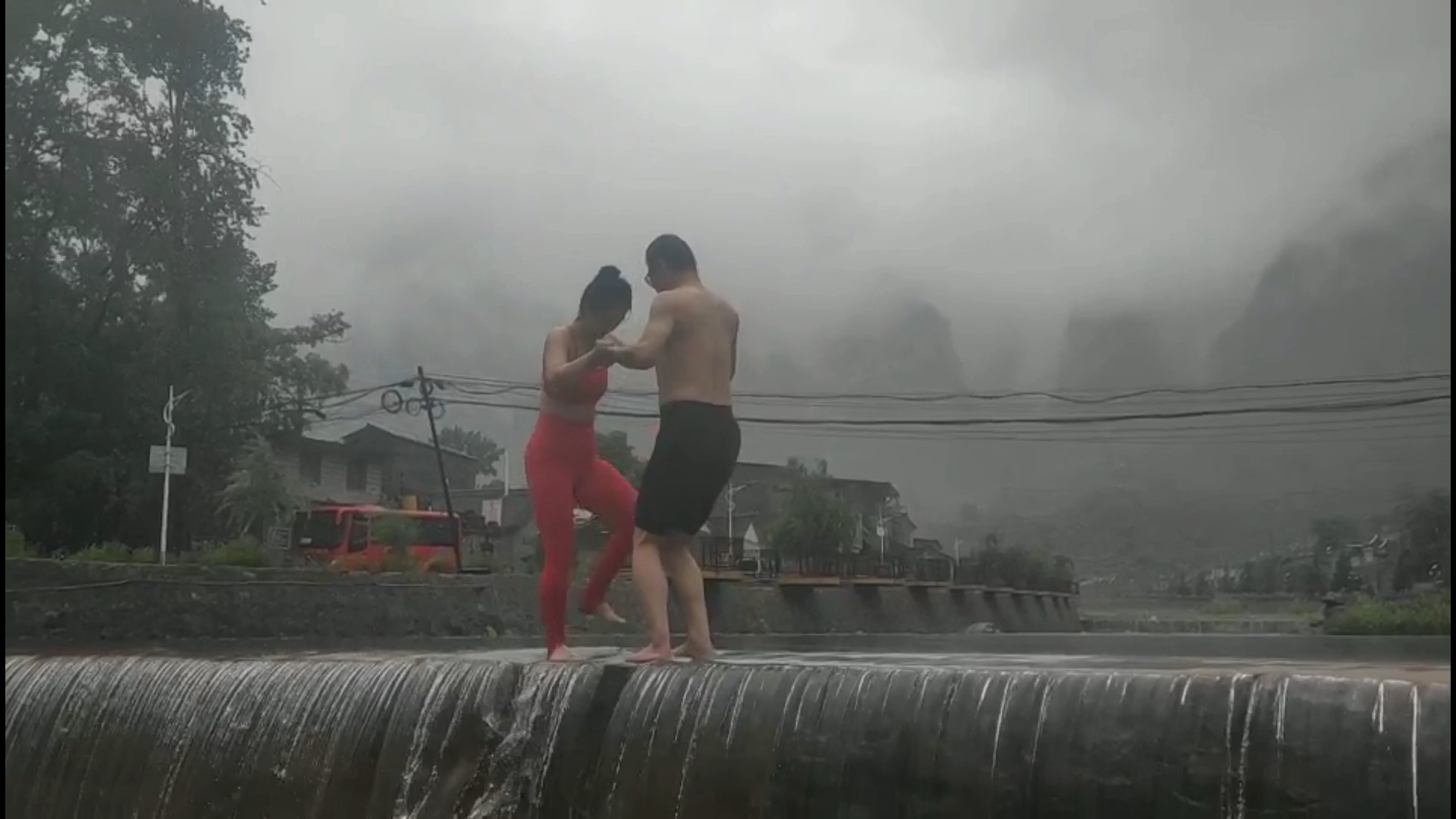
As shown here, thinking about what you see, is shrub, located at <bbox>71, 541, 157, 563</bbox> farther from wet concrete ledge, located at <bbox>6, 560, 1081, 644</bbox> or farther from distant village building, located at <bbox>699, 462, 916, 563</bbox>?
distant village building, located at <bbox>699, 462, 916, 563</bbox>

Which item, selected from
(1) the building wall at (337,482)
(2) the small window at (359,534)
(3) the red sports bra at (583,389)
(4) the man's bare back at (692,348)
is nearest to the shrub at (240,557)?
(2) the small window at (359,534)

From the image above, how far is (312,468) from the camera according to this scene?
1519 inches

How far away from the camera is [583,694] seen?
4.77 metres

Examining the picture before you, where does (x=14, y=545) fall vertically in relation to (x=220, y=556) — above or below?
A: above

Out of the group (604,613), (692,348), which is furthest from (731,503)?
(692,348)

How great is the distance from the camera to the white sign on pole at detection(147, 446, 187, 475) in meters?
21.3

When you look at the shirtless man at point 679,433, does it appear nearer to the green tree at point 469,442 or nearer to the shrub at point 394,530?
the shrub at point 394,530

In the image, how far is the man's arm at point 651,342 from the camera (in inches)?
182

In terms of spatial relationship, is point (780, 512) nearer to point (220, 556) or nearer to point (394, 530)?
point (394, 530)

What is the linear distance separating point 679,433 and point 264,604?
40.9 ft

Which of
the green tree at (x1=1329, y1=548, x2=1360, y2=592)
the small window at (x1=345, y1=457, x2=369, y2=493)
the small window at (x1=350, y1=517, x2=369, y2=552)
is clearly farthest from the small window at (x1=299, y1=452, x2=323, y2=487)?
the green tree at (x1=1329, y1=548, x2=1360, y2=592)

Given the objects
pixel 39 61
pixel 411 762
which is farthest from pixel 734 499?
pixel 411 762

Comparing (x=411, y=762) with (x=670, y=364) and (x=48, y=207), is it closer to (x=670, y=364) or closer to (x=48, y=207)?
(x=670, y=364)

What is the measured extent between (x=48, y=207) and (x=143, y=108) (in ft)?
10.5
